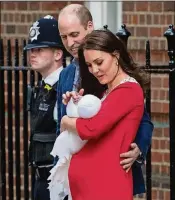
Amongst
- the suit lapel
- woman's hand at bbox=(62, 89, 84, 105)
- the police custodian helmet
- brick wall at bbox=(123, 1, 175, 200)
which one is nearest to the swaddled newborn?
woman's hand at bbox=(62, 89, 84, 105)

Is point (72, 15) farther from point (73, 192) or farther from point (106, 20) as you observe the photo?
point (106, 20)

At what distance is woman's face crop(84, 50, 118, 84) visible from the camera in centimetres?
399

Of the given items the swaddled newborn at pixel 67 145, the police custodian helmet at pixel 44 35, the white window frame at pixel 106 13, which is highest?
the white window frame at pixel 106 13

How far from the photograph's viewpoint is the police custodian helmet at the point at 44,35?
495cm

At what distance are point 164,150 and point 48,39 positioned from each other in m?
2.43

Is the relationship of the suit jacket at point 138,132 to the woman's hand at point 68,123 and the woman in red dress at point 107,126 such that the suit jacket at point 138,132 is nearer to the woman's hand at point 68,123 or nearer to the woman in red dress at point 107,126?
the woman in red dress at point 107,126

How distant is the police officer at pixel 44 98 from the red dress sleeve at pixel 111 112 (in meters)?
0.90

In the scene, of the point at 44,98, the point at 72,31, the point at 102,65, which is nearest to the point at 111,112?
the point at 102,65

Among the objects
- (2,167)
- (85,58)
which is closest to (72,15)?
(85,58)

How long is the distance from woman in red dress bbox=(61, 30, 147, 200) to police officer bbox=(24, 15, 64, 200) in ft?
2.62

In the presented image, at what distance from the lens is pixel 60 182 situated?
4.32m

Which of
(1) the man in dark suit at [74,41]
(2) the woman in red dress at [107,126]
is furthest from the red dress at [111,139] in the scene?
(1) the man in dark suit at [74,41]

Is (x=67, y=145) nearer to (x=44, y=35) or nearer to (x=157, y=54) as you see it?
(x=44, y=35)

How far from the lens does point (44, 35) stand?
4953 mm
